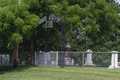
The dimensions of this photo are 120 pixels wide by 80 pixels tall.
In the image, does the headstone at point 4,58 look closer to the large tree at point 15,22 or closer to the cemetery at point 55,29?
the cemetery at point 55,29

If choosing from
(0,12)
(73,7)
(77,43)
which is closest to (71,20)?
(73,7)

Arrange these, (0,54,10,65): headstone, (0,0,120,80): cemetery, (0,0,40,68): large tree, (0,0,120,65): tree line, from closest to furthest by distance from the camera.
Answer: (0,0,120,80): cemetery
(0,0,40,68): large tree
(0,0,120,65): tree line
(0,54,10,65): headstone

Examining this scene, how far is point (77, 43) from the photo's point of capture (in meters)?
40.7

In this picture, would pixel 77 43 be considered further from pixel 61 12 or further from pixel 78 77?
pixel 78 77

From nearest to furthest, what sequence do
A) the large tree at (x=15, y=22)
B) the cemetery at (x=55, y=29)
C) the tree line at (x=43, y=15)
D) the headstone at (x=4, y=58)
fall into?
the cemetery at (x=55, y=29), the large tree at (x=15, y=22), the tree line at (x=43, y=15), the headstone at (x=4, y=58)

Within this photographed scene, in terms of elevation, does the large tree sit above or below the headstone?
above

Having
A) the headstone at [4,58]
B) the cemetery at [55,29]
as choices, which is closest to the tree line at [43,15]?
the cemetery at [55,29]

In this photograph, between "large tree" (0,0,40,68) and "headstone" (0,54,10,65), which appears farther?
"headstone" (0,54,10,65)

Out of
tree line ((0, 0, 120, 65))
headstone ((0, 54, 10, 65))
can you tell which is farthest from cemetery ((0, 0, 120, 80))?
headstone ((0, 54, 10, 65))

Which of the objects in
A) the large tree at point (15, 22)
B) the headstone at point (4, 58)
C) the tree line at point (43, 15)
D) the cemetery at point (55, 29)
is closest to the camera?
the cemetery at point (55, 29)

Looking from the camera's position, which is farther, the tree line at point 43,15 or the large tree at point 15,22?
the tree line at point 43,15

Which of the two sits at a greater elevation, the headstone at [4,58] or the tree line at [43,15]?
the tree line at [43,15]

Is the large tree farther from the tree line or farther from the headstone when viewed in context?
the headstone

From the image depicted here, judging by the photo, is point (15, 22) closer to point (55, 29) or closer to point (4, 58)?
point (55, 29)
